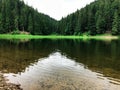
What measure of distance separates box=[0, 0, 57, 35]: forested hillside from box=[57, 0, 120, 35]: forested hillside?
22.7m

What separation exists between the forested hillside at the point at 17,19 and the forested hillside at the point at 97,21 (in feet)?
74.4

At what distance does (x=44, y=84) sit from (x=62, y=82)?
154cm

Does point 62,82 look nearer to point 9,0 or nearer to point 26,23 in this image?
point 26,23

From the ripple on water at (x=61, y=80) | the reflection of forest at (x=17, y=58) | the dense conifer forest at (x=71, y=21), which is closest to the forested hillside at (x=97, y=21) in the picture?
the dense conifer forest at (x=71, y=21)

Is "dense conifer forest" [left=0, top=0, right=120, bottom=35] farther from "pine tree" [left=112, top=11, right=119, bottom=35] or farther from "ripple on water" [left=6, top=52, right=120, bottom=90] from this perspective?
"ripple on water" [left=6, top=52, right=120, bottom=90]

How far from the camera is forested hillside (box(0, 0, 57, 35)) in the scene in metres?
124

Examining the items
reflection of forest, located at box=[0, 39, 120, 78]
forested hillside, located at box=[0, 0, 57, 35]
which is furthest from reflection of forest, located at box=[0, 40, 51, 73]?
forested hillside, located at box=[0, 0, 57, 35]

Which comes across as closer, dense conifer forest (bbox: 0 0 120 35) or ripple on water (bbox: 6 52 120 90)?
ripple on water (bbox: 6 52 120 90)

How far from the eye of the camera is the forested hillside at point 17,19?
123931 millimetres

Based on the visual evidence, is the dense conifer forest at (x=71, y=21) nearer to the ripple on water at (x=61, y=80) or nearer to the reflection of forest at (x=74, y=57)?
the reflection of forest at (x=74, y=57)

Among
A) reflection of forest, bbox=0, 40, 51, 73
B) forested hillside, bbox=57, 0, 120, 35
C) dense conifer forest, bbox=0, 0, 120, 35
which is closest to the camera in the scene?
reflection of forest, bbox=0, 40, 51, 73

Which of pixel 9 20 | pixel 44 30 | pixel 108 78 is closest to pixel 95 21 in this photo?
pixel 44 30

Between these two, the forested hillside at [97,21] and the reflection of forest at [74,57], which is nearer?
the reflection of forest at [74,57]

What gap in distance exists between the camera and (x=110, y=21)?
127 metres
